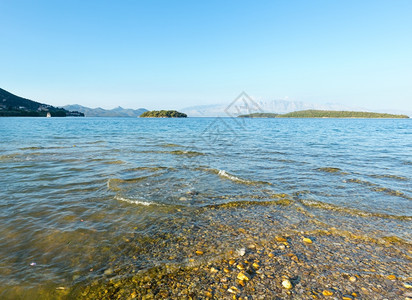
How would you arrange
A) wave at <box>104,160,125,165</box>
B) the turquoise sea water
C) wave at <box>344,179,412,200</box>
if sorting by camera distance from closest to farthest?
1. the turquoise sea water
2. wave at <box>344,179,412,200</box>
3. wave at <box>104,160,125,165</box>

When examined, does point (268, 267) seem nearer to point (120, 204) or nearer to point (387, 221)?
point (387, 221)

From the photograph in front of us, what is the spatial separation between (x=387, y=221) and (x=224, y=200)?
579 centimetres

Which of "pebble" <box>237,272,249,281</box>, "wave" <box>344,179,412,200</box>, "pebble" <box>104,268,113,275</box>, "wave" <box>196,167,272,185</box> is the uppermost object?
"pebble" <box>237,272,249,281</box>

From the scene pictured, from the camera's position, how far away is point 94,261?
17.0 ft

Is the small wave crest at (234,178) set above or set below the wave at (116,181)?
below

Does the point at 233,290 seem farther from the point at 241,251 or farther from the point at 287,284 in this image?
the point at 241,251

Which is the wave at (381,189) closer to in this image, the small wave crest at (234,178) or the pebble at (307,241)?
the small wave crest at (234,178)

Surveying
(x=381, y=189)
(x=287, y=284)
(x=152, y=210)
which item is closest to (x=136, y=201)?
(x=152, y=210)

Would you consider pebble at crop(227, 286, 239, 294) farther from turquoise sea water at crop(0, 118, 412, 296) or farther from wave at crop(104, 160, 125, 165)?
wave at crop(104, 160, 125, 165)

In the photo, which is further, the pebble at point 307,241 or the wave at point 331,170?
the wave at point 331,170

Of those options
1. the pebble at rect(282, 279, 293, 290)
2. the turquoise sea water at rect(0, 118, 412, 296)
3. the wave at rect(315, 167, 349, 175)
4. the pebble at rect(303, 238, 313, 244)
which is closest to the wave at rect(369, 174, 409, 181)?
the turquoise sea water at rect(0, 118, 412, 296)

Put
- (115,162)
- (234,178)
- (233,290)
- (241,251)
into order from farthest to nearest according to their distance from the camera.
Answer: (115,162), (234,178), (241,251), (233,290)

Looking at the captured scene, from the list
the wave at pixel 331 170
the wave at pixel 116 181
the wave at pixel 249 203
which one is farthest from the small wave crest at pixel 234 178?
the wave at pixel 331 170

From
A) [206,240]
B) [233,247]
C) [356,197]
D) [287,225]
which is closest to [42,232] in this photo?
[206,240]
